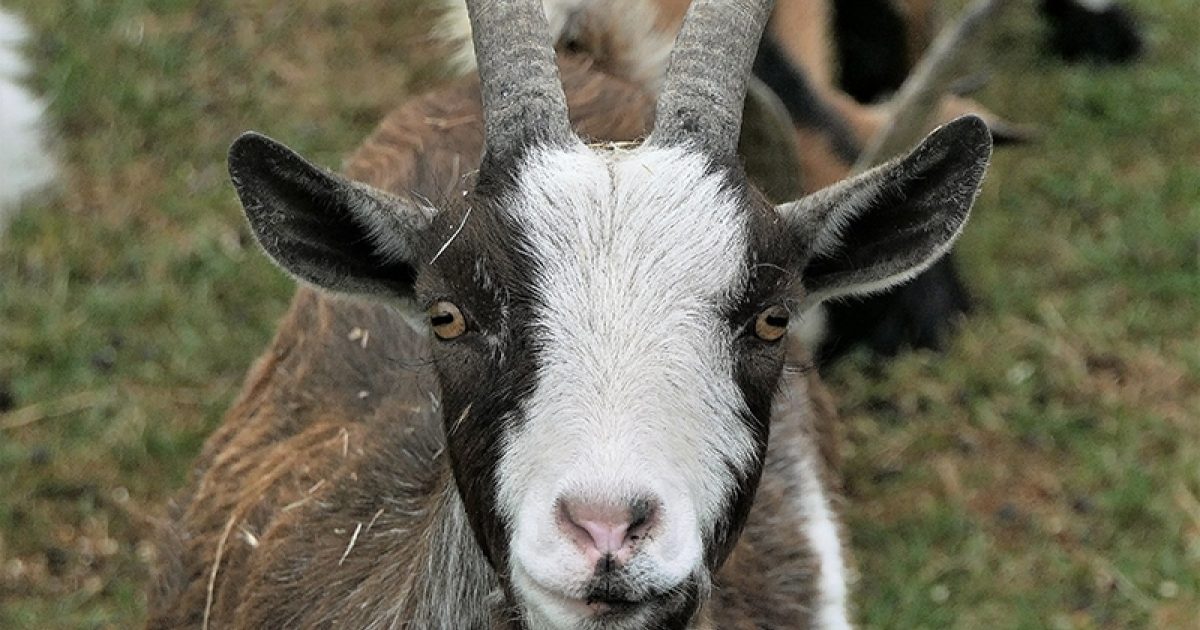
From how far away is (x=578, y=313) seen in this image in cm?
306

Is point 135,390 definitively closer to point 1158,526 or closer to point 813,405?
point 813,405

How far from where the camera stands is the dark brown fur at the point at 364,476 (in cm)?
398

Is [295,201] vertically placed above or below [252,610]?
above

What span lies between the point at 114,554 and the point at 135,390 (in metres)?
0.90

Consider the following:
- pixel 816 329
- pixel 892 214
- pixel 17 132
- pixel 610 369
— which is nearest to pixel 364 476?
pixel 610 369

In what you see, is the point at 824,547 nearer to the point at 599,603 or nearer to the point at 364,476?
the point at 364,476

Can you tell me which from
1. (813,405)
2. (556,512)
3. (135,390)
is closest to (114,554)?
(135,390)

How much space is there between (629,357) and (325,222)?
0.74 m

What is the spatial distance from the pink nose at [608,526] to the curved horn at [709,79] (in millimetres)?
786

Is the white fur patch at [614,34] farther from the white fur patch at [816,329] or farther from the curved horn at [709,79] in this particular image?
the curved horn at [709,79]

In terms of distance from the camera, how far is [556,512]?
2.88m

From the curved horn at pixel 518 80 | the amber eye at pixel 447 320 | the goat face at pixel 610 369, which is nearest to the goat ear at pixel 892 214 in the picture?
the goat face at pixel 610 369

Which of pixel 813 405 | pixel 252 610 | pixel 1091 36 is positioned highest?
pixel 252 610

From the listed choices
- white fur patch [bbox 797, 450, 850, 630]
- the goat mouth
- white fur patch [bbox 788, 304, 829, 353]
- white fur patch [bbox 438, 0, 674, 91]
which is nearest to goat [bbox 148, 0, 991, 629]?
the goat mouth
